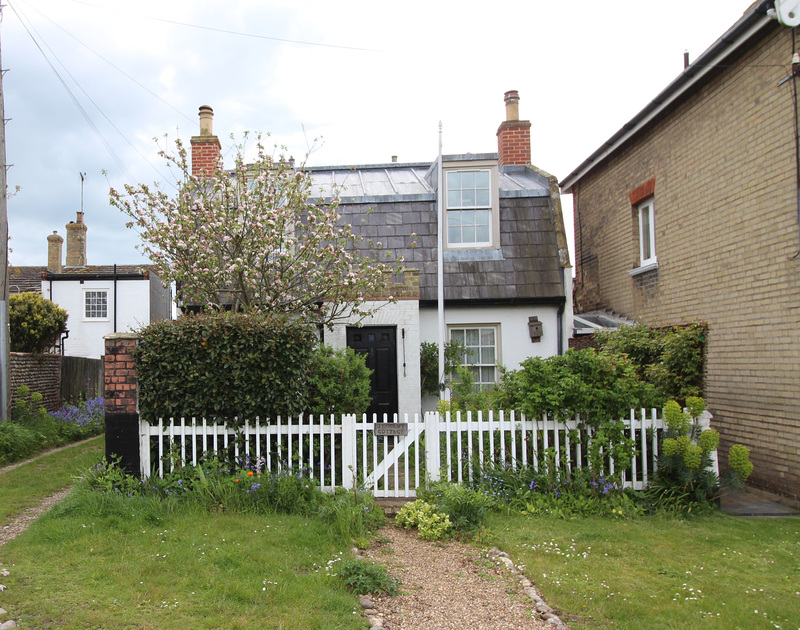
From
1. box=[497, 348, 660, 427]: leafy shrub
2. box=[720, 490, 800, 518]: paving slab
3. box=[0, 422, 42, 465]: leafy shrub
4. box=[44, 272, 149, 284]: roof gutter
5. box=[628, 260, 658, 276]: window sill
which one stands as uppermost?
box=[44, 272, 149, 284]: roof gutter

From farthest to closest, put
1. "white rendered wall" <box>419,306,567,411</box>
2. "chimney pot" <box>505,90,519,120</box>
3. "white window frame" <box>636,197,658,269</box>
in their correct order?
1. "chimney pot" <box>505,90,519,120</box>
2. "white rendered wall" <box>419,306,567,411</box>
3. "white window frame" <box>636,197,658,269</box>

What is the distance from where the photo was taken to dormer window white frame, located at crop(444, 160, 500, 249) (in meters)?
12.6

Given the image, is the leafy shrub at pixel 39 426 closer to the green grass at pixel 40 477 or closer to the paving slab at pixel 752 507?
the green grass at pixel 40 477

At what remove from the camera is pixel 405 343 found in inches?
438

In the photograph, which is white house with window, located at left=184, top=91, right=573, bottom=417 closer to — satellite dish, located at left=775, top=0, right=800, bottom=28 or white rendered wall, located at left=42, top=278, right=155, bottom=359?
satellite dish, located at left=775, top=0, right=800, bottom=28

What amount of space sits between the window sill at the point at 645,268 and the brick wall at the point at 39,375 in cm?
1237

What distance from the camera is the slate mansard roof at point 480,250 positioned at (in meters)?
11.9

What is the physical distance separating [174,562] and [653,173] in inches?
406

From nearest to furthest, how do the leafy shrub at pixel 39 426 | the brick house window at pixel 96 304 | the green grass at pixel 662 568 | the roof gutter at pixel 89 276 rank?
the green grass at pixel 662 568 < the leafy shrub at pixel 39 426 < the roof gutter at pixel 89 276 < the brick house window at pixel 96 304

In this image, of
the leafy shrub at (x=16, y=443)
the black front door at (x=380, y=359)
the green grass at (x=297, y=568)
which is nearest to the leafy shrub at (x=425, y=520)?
the green grass at (x=297, y=568)

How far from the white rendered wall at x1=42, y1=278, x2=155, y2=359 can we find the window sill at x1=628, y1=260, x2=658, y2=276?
68.5 feet

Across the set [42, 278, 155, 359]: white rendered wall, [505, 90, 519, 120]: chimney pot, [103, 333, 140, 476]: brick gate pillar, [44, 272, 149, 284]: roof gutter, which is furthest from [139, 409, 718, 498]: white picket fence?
[42, 278, 155, 359]: white rendered wall

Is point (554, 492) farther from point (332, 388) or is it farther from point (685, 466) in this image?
point (332, 388)

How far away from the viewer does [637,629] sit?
3924 mm
